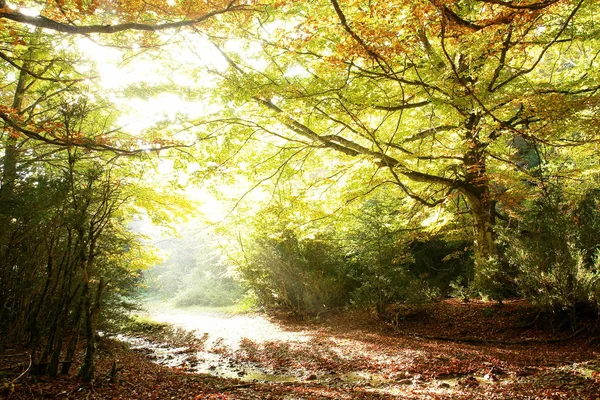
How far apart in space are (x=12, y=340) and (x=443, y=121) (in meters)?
9.35

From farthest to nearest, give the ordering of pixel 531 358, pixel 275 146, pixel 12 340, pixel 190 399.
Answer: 1. pixel 275 146
2. pixel 531 358
3. pixel 12 340
4. pixel 190 399

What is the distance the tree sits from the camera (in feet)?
13.5

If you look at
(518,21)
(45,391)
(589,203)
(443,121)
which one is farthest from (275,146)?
(589,203)

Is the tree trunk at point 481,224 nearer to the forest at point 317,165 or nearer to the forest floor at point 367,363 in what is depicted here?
the forest at point 317,165

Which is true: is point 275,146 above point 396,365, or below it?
above

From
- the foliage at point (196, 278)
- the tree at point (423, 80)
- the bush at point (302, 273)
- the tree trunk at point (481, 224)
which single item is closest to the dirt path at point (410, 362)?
the tree trunk at point (481, 224)

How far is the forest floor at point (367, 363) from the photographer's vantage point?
13.6 feet

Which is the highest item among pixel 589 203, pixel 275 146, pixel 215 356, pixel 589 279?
pixel 275 146

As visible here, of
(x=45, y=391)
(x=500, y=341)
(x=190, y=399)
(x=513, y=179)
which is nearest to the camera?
(x=45, y=391)

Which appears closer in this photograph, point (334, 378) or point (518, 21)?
A: point (518, 21)

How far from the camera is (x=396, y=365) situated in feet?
18.9

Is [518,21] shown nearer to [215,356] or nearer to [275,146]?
[275,146]

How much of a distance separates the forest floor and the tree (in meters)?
1.89

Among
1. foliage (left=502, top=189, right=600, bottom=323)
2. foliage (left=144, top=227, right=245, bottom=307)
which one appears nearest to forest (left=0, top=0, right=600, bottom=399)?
foliage (left=502, top=189, right=600, bottom=323)
